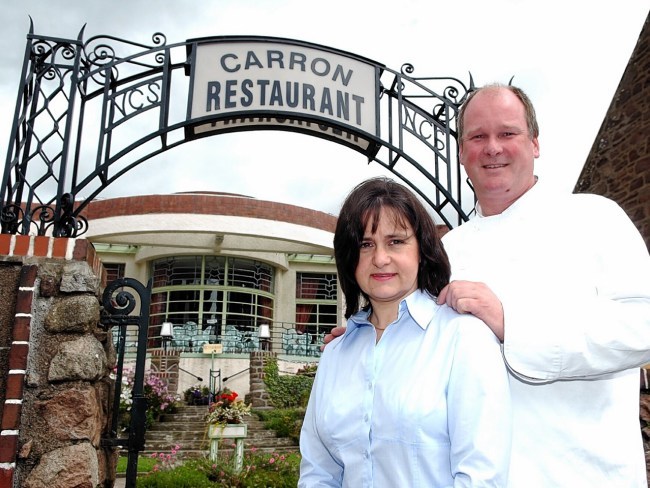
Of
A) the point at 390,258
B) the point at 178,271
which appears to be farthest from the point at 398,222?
the point at 178,271

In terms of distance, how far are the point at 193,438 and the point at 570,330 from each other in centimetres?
1182

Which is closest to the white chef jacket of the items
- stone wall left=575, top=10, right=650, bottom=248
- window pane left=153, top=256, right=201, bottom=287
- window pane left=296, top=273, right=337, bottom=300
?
stone wall left=575, top=10, right=650, bottom=248

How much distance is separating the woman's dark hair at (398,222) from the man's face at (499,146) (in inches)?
13.6

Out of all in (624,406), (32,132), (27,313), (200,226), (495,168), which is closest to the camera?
(624,406)

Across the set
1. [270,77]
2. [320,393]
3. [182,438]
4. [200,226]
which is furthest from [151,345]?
[320,393]

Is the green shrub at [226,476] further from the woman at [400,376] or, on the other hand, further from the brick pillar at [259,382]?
the brick pillar at [259,382]

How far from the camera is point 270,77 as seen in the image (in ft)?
14.8

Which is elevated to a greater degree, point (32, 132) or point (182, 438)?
point (32, 132)

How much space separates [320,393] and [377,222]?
559 millimetres

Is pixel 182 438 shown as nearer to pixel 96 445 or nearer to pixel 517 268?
pixel 96 445

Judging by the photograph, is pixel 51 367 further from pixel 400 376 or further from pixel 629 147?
pixel 629 147

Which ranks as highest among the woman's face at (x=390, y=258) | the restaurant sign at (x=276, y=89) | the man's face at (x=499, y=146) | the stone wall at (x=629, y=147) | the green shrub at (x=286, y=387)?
the stone wall at (x=629, y=147)

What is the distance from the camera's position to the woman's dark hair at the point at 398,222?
67.5 inches

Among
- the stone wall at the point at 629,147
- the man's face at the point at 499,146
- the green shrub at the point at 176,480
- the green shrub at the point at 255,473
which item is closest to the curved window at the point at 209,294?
the green shrub at the point at 255,473
